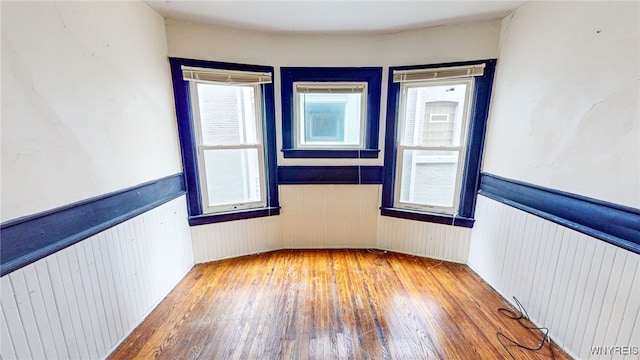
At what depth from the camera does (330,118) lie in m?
2.72

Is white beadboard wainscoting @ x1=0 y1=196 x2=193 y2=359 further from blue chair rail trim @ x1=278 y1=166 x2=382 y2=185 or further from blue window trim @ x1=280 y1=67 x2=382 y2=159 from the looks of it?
blue window trim @ x1=280 y1=67 x2=382 y2=159

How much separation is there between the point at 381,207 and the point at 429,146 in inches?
33.4

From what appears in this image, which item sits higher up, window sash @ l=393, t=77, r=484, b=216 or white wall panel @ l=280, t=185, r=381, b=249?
window sash @ l=393, t=77, r=484, b=216

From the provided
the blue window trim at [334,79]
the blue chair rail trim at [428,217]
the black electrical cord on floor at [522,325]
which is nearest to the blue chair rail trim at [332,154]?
the blue window trim at [334,79]

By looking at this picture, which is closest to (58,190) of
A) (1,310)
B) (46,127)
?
(46,127)

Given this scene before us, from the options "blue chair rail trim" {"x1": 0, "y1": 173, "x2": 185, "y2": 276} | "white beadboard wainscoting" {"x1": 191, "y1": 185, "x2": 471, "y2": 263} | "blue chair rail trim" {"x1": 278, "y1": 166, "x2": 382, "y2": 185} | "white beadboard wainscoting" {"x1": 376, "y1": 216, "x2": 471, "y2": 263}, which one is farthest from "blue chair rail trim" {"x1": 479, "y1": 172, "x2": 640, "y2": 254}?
"blue chair rail trim" {"x1": 0, "y1": 173, "x2": 185, "y2": 276}

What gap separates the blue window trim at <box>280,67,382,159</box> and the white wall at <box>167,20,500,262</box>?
6cm

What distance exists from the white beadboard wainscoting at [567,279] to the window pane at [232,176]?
2405mm

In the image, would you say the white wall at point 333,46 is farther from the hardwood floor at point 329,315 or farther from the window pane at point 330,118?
the hardwood floor at point 329,315

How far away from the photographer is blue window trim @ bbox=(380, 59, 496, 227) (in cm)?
226

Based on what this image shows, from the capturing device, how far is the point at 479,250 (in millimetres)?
2416

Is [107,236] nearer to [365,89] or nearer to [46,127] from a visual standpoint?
[46,127]

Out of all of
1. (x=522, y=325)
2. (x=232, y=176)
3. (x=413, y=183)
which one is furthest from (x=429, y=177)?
(x=232, y=176)

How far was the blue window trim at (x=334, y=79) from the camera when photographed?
8.39 feet
